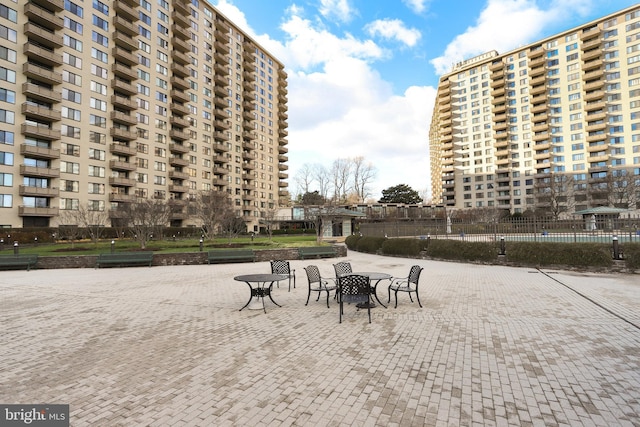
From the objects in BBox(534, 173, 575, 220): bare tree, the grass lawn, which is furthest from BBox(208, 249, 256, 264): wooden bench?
BBox(534, 173, 575, 220): bare tree

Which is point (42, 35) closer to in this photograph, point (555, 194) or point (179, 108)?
point (179, 108)

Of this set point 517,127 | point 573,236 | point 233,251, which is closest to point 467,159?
point 517,127

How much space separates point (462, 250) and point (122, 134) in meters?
50.0

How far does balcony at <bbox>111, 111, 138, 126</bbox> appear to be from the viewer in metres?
47.8

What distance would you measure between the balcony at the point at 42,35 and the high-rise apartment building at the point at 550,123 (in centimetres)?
8406

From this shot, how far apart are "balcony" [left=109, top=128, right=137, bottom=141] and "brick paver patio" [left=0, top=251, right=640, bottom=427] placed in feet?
151

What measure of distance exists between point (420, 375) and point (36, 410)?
468 cm

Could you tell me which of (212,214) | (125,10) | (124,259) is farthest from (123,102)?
(124,259)

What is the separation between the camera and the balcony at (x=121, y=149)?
47.6 m

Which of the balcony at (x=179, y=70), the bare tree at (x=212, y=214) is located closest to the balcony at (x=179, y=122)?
the balcony at (x=179, y=70)

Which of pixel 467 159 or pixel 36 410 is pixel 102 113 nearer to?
pixel 36 410

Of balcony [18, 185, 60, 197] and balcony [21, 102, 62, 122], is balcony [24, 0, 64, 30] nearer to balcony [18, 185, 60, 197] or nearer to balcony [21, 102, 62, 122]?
balcony [21, 102, 62, 122]

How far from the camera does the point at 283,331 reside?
6531mm

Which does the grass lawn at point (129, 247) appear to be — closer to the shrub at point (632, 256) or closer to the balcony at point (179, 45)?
the shrub at point (632, 256)
